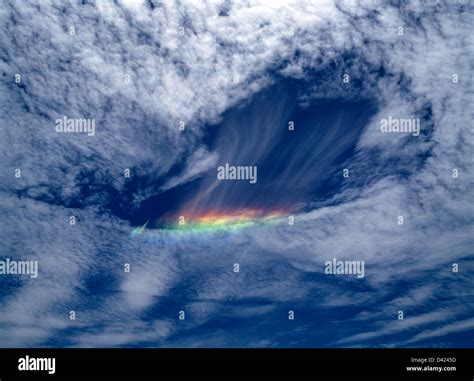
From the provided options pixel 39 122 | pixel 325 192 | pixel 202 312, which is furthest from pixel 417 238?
pixel 39 122

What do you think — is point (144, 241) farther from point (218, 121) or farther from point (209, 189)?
point (218, 121)

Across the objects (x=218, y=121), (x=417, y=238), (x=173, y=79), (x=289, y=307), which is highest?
(x=173, y=79)

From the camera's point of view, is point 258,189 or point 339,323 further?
point 339,323

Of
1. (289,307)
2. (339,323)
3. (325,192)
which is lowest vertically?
(339,323)

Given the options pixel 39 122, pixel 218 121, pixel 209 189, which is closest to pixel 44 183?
pixel 39 122

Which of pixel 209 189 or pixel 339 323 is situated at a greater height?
pixel 209 189
